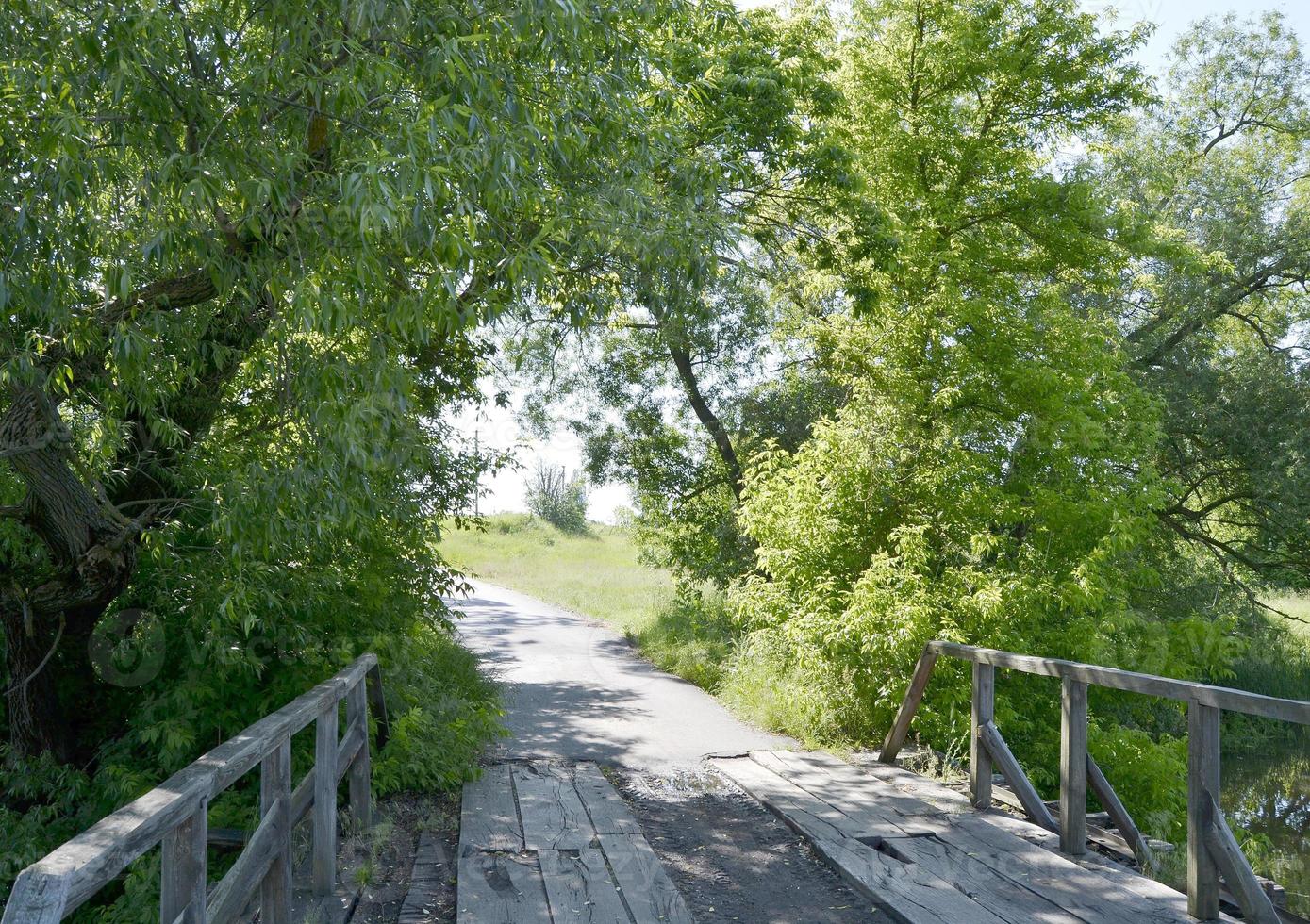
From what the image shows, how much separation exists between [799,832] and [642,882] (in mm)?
1455

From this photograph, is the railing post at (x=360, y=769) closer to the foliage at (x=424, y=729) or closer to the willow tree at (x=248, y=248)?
the foliage at (x=424, y=729)

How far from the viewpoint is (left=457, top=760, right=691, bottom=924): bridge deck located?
503cm

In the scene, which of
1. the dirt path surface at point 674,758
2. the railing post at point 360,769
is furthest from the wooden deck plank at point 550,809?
the railing post at point 360,769

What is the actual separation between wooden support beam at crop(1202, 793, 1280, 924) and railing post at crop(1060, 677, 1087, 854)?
1.10m

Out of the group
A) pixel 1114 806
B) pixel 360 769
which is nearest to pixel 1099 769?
pixel 1114 806

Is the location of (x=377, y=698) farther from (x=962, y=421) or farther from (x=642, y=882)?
(x=962, y=421)

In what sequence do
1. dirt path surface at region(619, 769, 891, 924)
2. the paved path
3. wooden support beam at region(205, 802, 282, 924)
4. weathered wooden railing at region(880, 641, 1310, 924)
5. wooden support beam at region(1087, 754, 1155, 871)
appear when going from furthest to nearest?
the paved path → wooden support beam at region(1087, 754, 1155, 871) → dirt path surface at region(619, 769, 891, 924) → weathered wooden railing at region(880, 641, 1310, 924) → wooden support beam at region(205, 802, 282, 924)

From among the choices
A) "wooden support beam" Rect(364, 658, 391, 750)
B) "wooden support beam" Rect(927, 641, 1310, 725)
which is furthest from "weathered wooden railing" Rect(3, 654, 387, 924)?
"wooden support beam" Rect(927, 641, 1310, 725)

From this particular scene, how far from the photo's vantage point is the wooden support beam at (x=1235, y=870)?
446 centimetres

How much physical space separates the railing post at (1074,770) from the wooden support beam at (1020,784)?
1.39ft

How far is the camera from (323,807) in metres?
5.18

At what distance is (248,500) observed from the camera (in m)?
5.42

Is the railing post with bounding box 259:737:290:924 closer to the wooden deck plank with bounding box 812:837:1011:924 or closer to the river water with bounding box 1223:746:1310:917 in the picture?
the wooden deck plank with bounding box 812:837:1011:924

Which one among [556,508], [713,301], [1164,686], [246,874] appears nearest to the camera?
[246,874]
